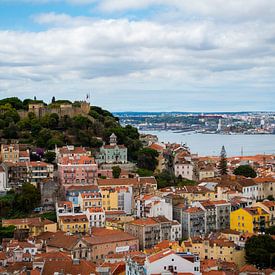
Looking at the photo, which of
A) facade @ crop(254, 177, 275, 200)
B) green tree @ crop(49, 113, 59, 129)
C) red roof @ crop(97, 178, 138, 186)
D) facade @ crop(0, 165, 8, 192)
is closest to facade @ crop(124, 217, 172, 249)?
red roof @ crop(97, 178, 138, 186)

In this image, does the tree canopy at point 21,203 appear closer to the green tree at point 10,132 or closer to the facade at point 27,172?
the facade at point 27,172

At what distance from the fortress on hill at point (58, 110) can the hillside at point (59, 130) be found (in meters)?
0.18

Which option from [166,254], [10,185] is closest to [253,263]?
[166,254]

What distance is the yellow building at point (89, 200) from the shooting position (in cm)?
3018

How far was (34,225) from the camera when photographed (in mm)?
27766

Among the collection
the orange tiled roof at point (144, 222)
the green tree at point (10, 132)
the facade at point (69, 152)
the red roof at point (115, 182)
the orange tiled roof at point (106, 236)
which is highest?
the green tree at point (10, 132)

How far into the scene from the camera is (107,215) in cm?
3005

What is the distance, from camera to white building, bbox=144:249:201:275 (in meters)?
20.2

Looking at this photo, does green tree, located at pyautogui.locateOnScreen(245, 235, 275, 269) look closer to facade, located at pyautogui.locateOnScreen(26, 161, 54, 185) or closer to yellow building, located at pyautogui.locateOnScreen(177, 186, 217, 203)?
yellow building, located at pyautogui.locateOnScreen(177, 186, 217, 203)

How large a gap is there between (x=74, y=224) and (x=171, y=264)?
351 inches

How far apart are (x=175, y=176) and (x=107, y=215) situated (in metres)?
9.57

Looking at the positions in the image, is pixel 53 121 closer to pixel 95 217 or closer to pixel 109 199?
pixel 109 199

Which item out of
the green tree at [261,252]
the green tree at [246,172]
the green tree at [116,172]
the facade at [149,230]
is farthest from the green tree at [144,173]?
the green tree at [261,252]

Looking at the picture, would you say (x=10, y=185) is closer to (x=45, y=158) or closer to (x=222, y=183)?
(x=45, y=158)
